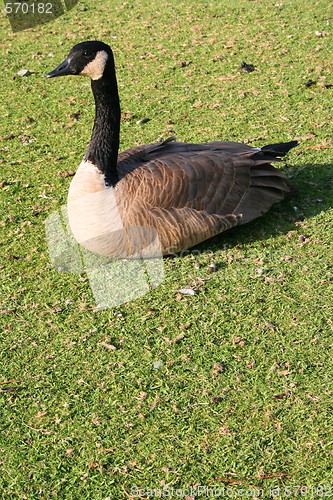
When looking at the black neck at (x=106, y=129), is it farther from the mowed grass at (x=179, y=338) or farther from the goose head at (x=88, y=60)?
the mowed grass at (x=179, y=338)

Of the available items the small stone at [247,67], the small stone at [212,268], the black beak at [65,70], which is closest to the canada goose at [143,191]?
the black beak at [65,70]

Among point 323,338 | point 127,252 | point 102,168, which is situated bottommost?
point 323,338

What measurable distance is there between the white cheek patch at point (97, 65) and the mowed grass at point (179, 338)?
49.4 inches

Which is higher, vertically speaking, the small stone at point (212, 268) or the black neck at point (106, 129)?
the black neck at point (106, 129)

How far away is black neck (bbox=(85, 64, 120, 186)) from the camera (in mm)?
4473

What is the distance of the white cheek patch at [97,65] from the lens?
175 inches

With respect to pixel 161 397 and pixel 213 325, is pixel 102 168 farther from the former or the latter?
pixel 161 397

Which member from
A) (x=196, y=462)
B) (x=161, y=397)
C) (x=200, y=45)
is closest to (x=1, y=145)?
(x=200, y=45)

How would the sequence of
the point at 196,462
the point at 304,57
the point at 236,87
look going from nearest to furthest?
the point at 196,462, the point at 236,87, the point at 304,57

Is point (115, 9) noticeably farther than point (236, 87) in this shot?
Yes

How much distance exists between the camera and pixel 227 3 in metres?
9.26

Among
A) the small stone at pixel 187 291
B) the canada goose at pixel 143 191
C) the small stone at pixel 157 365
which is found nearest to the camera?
the small stone at pixel 157 365

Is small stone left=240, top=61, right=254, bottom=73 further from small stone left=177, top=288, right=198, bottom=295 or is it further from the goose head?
small stone left=177, top=288, right=198, bottom=295

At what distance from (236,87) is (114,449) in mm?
4919
